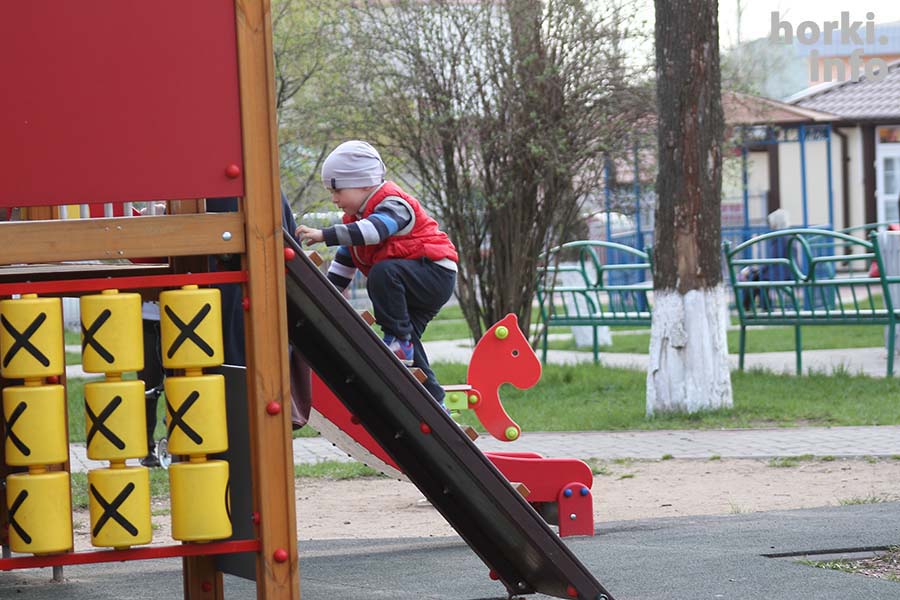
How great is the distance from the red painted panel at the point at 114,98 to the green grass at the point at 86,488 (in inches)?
154

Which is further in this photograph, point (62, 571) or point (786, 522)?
point (786, 522)

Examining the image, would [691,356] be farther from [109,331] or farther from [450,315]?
[450,315]

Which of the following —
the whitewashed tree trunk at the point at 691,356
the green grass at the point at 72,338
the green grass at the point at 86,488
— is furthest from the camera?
the green grass at the point at 72,338

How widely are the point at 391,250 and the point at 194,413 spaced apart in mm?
2006

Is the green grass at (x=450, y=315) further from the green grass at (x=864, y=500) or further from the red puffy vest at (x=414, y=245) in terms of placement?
the red puffy vest at (x=414, y=245)

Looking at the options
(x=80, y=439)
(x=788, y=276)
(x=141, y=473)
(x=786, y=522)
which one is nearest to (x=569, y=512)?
(x=786, y=522)

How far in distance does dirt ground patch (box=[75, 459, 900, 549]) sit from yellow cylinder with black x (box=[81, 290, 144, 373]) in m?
2.77

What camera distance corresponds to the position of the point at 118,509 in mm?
3203

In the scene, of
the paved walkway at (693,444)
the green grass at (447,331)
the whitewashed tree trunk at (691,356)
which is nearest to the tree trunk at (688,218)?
the whitewashed tree trunk at (691,356)

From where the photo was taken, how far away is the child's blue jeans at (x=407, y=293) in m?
5.11

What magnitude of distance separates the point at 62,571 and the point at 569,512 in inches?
76.2

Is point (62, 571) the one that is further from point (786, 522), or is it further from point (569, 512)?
point (786, 522)

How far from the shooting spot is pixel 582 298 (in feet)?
46.7

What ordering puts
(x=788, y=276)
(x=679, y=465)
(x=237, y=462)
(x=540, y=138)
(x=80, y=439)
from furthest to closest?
(x=788, y=276)
(x=540, y=138)
(x=80, y=439)
(x=679, y=465)
(x=237, y=462)
